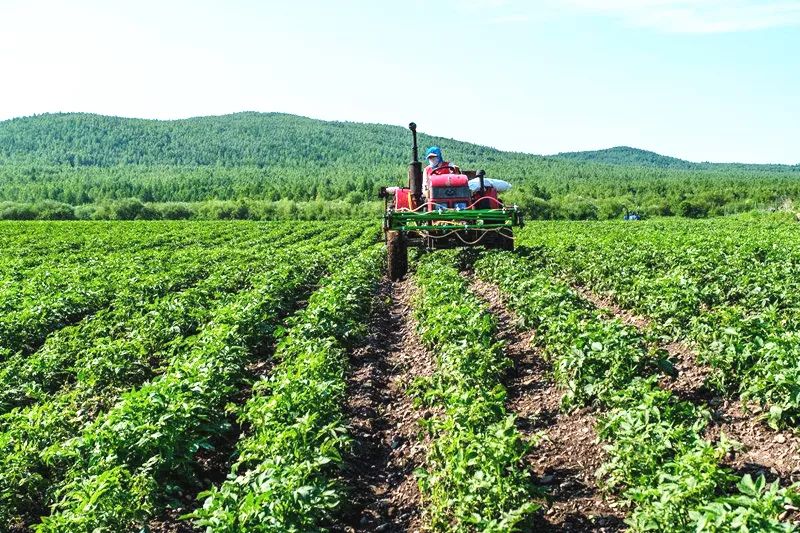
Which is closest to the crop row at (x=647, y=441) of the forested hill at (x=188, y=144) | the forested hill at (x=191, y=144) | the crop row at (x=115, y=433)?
the crop row at (x=115, y=433)

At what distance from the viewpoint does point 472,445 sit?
5.05m

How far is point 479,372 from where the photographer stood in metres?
7.19

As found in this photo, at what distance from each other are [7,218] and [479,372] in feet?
244

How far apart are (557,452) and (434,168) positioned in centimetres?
1249

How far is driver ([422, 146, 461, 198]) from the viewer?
17520 millimetres

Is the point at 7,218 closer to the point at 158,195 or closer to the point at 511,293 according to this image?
the point at 158,195

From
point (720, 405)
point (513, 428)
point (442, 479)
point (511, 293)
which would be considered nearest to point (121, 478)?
point (442, 479)

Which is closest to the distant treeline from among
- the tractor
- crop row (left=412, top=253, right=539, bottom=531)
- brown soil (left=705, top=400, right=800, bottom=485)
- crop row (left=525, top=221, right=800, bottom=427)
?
the tractor

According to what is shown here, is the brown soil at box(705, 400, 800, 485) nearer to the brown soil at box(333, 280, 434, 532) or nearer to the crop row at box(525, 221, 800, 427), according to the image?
the crop row at box(525, 221, 800, 427)

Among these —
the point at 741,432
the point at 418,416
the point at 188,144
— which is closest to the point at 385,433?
the point at 418,416

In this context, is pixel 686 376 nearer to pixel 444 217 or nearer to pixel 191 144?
pixel 444 217

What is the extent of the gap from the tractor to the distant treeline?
4879 cm

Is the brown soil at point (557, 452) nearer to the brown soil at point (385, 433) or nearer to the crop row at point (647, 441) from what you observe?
the crop row at point (647, 441)

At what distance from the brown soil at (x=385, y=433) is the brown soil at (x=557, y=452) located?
1.02 m
